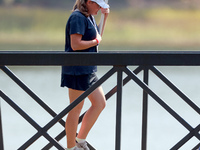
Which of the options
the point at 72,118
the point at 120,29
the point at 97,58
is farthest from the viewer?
the point at 120,29

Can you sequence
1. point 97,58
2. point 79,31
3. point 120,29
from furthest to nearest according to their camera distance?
1. point 120,29
2. point 79,31
3. point 97,58

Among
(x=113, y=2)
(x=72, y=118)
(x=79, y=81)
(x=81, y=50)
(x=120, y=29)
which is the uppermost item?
(x=81, y=50)

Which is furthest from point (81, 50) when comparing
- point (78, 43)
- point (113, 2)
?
point (113, 2)

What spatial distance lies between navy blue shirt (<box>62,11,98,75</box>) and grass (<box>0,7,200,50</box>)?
9389 millimetres

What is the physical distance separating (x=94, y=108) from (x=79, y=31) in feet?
0.94

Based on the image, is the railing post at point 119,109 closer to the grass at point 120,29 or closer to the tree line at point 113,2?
the grass at point 120,29

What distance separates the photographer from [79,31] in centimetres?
132

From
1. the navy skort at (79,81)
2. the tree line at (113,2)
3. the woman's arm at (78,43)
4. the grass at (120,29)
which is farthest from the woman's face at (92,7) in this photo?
the tree line at (113,2)

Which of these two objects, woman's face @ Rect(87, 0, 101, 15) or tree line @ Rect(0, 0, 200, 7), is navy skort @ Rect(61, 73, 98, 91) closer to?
woman's face @ Rect(87, 0, 101, 15)

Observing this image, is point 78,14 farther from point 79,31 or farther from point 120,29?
point 120,29

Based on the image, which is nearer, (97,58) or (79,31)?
(97,58)

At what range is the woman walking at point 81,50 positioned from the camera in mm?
1332

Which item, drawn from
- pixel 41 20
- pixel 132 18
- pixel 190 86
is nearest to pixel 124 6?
pixel 132 18

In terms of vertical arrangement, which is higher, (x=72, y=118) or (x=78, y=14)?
(x=78, y=14)
